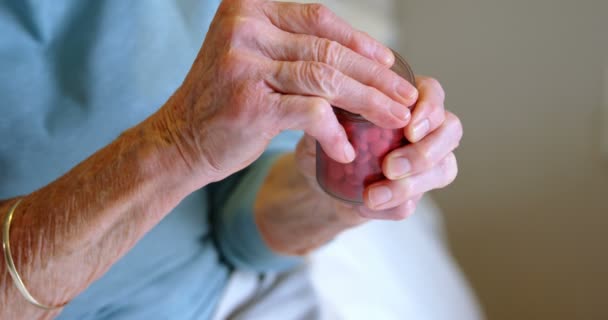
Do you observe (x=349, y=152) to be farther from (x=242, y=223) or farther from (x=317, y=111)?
(x=242, y=223)

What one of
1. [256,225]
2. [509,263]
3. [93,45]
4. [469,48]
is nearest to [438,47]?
[469,48]

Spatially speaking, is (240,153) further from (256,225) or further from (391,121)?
(256,225)

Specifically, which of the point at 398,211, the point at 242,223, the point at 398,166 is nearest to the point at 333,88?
the point at 398,166

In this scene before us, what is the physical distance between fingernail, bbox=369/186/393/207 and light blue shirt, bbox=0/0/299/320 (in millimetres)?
344

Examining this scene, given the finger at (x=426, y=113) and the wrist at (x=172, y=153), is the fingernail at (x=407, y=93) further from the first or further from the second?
the wrist at (x=172, y=153)

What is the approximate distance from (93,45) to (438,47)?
4.09ft

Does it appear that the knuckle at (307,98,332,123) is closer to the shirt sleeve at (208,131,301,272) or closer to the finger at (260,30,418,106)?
the finger at (260,30,418,106)

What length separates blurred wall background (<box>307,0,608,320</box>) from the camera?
5.15 feet

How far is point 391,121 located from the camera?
1.85 ft

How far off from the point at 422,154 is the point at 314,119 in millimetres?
140

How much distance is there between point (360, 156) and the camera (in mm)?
606

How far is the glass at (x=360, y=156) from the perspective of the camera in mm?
588

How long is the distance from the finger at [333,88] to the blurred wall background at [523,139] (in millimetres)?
1151

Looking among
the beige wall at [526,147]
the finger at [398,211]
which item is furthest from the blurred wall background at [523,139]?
the finger at [398,211]
